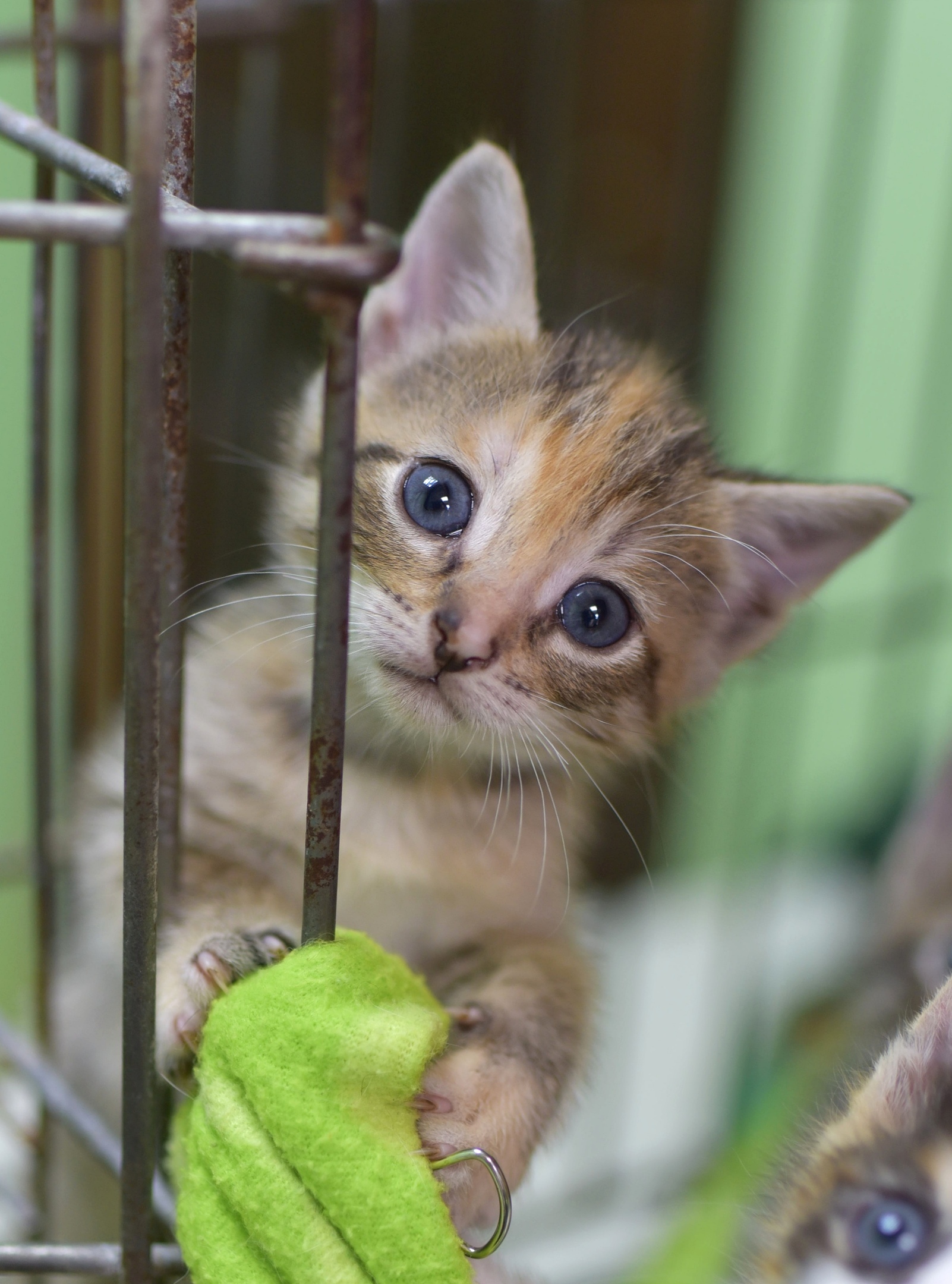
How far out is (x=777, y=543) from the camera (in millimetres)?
1057

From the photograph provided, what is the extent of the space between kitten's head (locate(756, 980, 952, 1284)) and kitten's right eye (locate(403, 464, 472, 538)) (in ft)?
1.51

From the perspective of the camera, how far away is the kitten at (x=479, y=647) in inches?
33.6

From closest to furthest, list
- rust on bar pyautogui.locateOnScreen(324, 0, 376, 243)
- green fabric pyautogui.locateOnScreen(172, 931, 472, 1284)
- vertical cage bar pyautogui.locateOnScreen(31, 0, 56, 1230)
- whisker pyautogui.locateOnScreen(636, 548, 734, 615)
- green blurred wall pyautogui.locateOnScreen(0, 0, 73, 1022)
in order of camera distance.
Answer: rust on bar pyautogui.locateOnScreen(324, 0, 376, 243)
green fabric pyautogui.locateOnScreen(172, 931, 472, 1284)
vertical cage bar pyautogui.locateOnScreen(31, 0, 56, 1230)
whisker pyautogui.locateOnScreen(636, 548, 734, 615)
green blurred wall pyautogui.locateOnScreen(0, 0, 73, 1022)

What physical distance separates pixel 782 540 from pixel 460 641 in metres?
0.38

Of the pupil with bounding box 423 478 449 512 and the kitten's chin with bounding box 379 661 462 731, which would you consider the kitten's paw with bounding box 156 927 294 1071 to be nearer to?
the kitten's chin with bounding box 379 661 462 731

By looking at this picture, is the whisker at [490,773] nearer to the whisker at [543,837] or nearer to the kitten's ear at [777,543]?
the whisker at [543,837]

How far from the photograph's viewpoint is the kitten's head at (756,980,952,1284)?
0.69 metres

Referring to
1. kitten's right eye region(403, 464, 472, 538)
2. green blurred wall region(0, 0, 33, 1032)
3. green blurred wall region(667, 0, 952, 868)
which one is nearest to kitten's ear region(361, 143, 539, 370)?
kitten's right eye region(403, 464, 472, 538)

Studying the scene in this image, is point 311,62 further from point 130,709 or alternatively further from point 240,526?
point 130,709

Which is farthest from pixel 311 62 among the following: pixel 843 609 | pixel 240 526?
pixel 843 609

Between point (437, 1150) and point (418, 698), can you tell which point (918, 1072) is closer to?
point (437, 1150)

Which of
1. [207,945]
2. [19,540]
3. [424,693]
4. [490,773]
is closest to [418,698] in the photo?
[424,693]

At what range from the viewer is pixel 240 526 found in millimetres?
1856

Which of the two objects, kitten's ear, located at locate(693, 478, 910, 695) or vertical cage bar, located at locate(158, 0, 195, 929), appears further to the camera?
kitten's ear, located at locate(693, 478, 910, 695)
